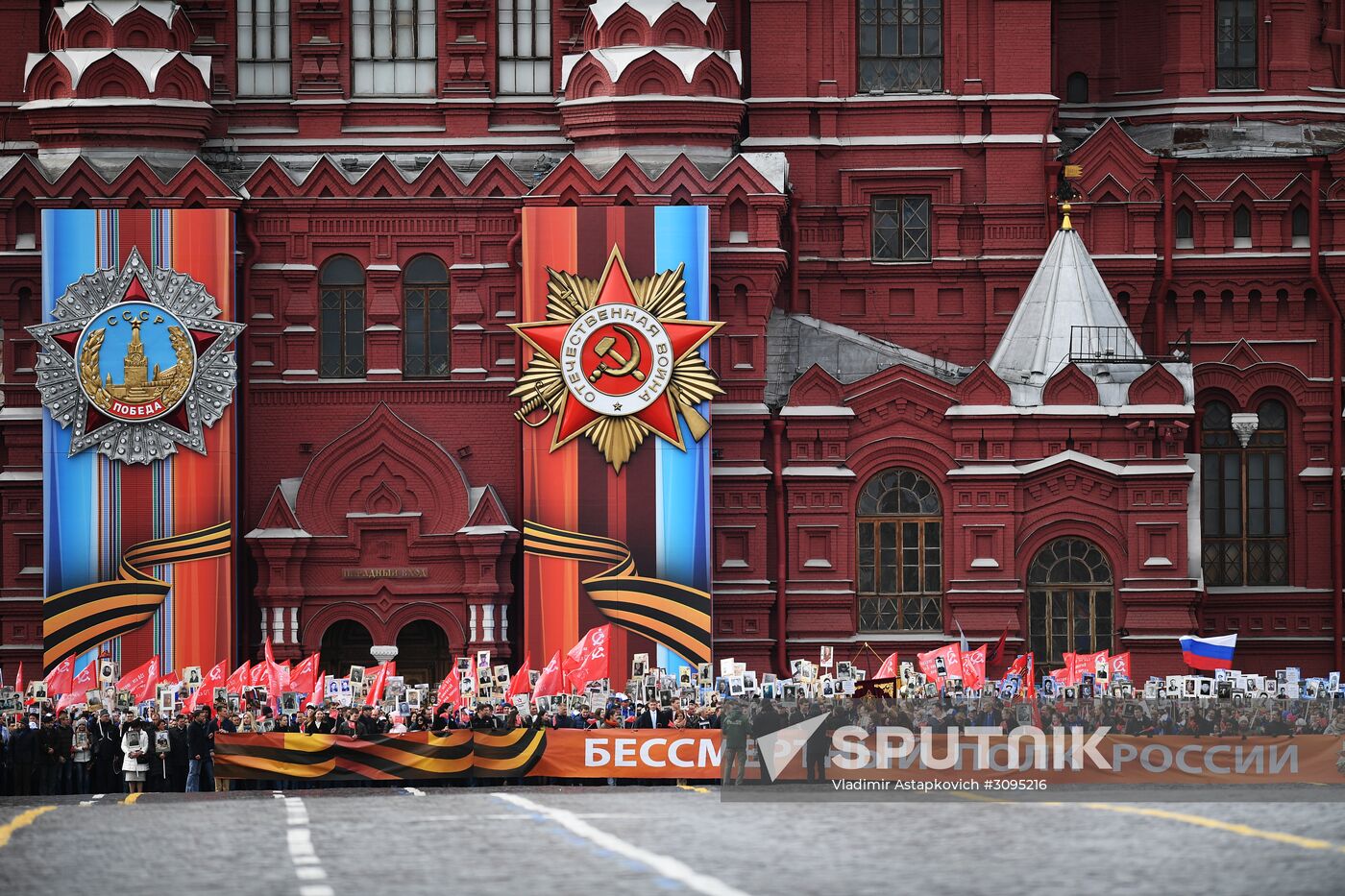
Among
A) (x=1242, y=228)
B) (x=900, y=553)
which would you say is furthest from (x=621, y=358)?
(x=1242, y=228)

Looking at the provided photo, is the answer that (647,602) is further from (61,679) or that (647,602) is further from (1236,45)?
(1236,45)

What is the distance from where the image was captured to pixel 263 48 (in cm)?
5106

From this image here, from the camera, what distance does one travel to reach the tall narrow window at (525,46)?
5109cm

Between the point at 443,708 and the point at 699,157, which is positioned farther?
the point at 699,157

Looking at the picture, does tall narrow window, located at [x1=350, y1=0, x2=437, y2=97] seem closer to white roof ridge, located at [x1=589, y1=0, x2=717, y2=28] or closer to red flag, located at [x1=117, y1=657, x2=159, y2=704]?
white roof ridge, located at [x1=589, y1=0, x2=717, y2=28]

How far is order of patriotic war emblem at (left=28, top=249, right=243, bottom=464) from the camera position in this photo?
47.7 meters

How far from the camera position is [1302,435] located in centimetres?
5206

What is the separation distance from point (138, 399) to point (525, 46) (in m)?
9.78

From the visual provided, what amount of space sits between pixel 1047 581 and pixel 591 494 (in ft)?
26.8

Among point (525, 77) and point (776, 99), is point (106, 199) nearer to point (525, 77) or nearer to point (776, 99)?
point (525, 77)

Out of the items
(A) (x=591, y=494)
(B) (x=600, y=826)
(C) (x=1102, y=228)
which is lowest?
(B) (x=600, y=826)

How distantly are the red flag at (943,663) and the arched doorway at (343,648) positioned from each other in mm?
9967

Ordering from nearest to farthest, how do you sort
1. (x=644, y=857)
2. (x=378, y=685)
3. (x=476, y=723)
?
(x=644, y=857)
(x=476, y=723)
(x=378, y=685)

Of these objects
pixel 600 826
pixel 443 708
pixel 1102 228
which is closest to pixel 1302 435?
pixel 1102 228
